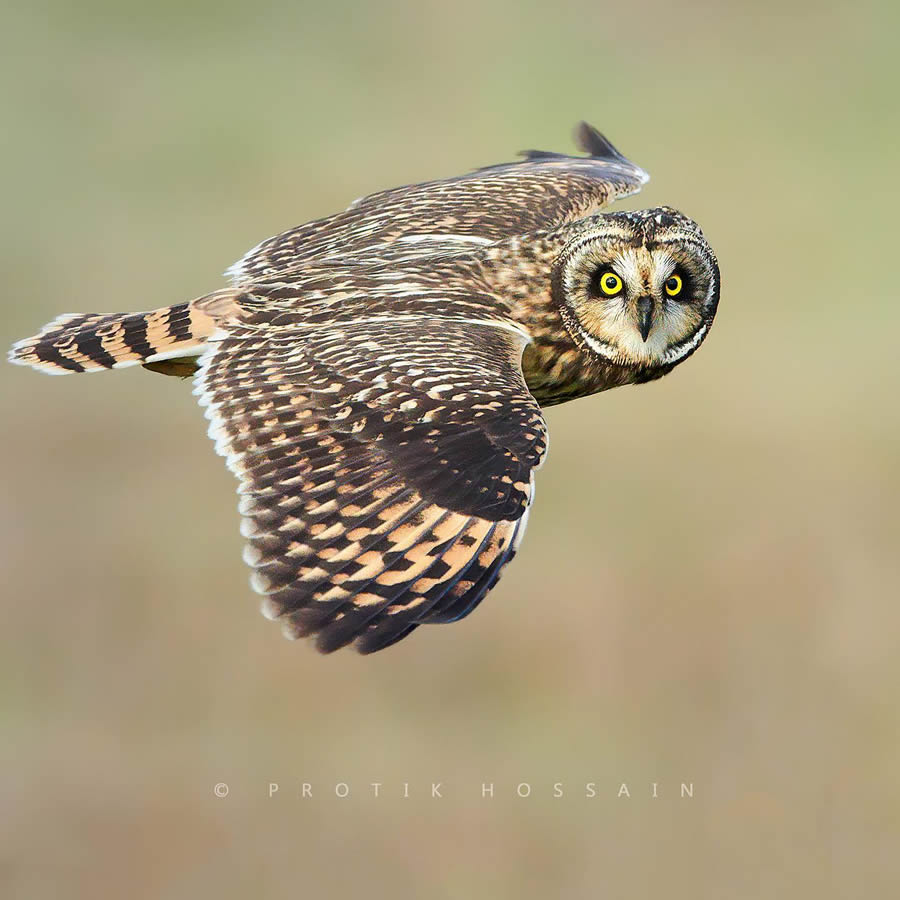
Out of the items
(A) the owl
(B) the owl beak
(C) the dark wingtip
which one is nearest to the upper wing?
(A) the owl

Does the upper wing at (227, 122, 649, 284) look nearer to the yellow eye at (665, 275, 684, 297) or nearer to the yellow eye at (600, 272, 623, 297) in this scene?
the yellow eye at (600, 272, 623, 297)

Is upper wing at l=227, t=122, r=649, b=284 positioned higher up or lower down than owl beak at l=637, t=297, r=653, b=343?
higher up

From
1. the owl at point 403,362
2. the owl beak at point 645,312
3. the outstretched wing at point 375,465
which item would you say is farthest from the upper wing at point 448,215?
the outstretched wing at point 375,465

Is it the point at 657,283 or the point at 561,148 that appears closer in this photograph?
the point at 657,283

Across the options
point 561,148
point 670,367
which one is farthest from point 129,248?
point 670,367

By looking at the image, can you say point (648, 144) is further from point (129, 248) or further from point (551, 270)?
point (551, 270)

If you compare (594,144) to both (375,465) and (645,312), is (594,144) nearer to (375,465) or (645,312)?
(645,312)

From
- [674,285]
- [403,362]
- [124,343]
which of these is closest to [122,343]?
[124,343]
